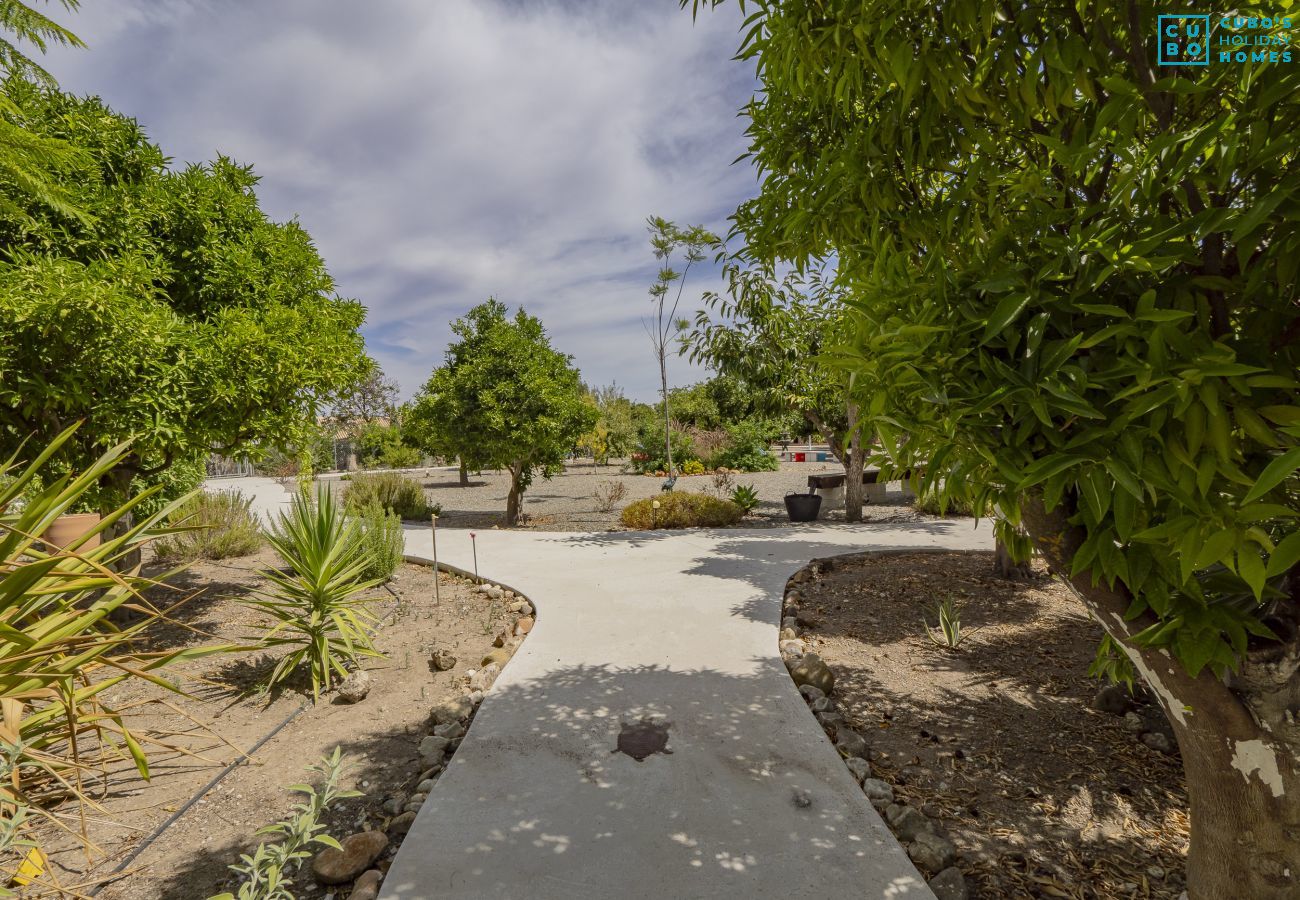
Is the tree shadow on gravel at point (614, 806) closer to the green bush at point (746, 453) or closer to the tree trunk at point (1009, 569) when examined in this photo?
the tree trunk at point (1009, 569)

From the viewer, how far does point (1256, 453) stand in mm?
1195

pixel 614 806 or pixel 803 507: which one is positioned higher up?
pixel 803 507

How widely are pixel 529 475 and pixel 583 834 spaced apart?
10544 millimetres

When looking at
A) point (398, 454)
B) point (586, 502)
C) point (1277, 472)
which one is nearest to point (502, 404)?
point (586, 502)

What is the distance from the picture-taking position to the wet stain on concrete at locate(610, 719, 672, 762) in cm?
305

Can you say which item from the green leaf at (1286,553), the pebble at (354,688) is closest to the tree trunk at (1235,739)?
the green leaf at (1286,553)

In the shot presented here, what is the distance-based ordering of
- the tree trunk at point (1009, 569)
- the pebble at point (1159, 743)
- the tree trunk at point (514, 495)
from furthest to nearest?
the tree trunk at point (514, 495) → the tree trunk at point (1009, 569) → the pebble at point (1159, 743)

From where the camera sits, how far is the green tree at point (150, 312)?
3836mm

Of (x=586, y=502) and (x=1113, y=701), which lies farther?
(x=586, y=502)

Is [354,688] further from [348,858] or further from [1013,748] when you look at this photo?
[1013,748]

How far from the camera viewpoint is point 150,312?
4277 mm

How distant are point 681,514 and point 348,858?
29.0 feet

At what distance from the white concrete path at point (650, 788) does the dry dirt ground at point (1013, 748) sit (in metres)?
0.44

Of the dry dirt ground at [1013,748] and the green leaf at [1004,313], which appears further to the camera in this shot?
the dry dirt ground at [1013,748]
